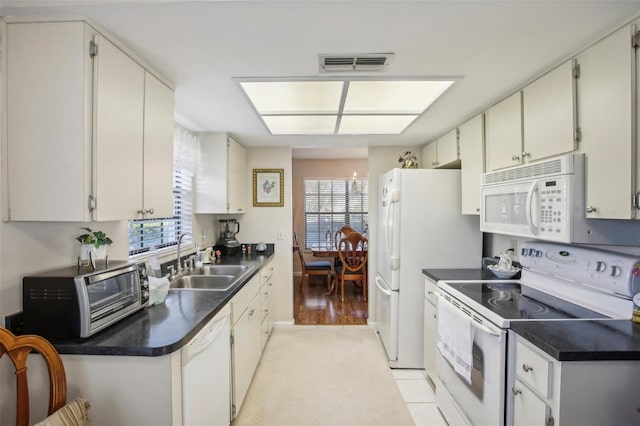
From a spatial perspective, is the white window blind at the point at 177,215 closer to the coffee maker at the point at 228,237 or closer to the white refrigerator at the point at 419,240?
the coffee maker at the point at 228,237

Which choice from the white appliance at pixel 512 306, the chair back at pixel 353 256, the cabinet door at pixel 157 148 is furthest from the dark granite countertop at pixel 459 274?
the cabinet door at pixel 157 148

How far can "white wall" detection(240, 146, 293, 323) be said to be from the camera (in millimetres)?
3508

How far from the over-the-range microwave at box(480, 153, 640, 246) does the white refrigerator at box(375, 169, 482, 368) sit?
2.34 ft

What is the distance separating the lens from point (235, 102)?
2.04 metres

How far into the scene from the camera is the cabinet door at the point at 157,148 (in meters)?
1.53

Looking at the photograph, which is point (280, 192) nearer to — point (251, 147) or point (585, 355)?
point (251, 147)

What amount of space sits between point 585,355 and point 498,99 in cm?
159

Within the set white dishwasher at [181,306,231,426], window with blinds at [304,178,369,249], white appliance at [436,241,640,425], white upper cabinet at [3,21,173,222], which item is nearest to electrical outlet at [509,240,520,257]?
white appliance at [436,241,640,425]

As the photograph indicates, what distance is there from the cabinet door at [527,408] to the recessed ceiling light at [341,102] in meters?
1.61

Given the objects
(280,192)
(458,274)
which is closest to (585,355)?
(458,274)

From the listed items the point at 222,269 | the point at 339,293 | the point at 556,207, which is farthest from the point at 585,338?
the point at 339,293

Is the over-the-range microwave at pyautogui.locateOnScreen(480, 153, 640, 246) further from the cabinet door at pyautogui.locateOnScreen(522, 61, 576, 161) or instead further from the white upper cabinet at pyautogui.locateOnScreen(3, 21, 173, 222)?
the white upper cabinet at pyautogui.locateOnScreen(3, 21, 173, 222)

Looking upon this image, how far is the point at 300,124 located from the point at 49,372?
217cm

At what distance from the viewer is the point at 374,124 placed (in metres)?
2.55
